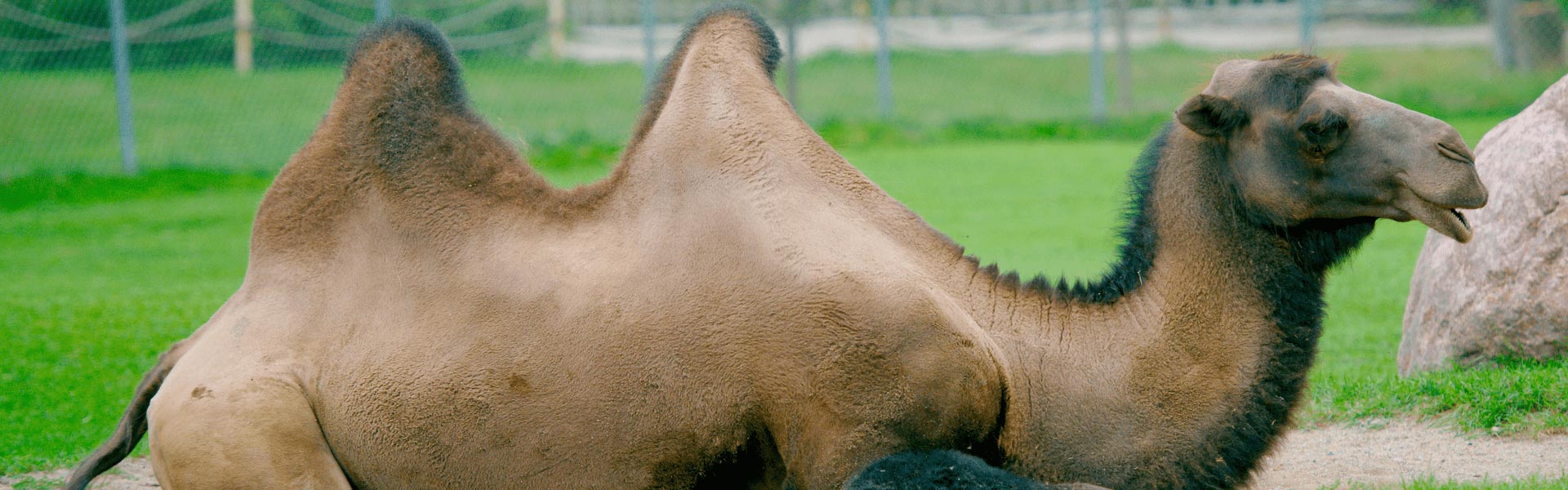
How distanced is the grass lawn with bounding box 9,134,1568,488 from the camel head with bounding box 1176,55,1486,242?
1228mm

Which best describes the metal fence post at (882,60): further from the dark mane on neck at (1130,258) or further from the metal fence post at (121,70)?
the dark mane on neck at (1130,258)

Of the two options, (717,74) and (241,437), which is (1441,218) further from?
(241,437)

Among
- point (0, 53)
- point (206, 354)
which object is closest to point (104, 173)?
point (0, 53)

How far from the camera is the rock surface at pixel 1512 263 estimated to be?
6.18 metres

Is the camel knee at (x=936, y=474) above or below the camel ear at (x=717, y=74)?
below

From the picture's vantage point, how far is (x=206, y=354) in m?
4.30

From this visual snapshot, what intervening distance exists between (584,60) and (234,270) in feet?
29.9

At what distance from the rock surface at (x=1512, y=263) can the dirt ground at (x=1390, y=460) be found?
0.75m

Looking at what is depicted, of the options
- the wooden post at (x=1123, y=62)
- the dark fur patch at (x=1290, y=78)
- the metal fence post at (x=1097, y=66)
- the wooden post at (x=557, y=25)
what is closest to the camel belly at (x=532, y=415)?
the dark fur patch at (x=1290, y=78)

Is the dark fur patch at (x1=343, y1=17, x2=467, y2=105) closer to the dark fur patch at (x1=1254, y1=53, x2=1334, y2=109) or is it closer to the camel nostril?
the dark fur patch at (x1=1254, y1=53, x2=1334, y2=109)

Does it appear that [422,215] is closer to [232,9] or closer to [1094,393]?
[1094,393]

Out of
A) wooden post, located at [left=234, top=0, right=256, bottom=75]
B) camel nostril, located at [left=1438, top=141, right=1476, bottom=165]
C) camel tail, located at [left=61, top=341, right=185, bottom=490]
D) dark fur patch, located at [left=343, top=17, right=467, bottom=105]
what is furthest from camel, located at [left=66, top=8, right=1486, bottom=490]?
wooden post, located at [left=234, top=0, right=256, bottom=75]

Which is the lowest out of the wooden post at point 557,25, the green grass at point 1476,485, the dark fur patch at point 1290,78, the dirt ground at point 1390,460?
the wooden post at point 557,25

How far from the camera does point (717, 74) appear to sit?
14.9 feet
